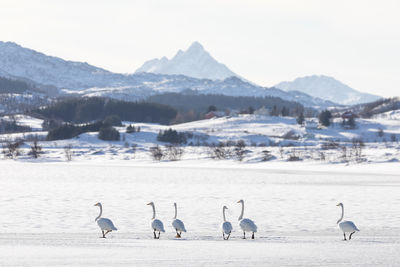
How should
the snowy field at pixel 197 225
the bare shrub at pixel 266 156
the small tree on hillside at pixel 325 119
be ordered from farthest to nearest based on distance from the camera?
the small tree on hillside at pixel 325 119, the bare shrub at pixel 266 156, the snowy field at pixel 197 225

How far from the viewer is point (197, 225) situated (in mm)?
25781

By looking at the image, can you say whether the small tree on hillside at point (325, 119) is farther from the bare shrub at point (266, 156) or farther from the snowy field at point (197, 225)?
the snowy field at point (197, 225)

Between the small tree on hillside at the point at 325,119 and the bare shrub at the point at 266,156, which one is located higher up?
the small tree on hillside at the point at 325,119

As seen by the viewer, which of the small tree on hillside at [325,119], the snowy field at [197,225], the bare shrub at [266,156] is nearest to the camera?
the snowy field at [197,225]

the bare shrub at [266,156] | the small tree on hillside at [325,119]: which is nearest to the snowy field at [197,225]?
the bare shrub at [266,156]

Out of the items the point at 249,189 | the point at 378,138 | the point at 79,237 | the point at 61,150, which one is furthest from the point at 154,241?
the point at 378,138

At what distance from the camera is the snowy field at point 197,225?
17.2 m

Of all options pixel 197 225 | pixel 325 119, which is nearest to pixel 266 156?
pixel 197 225

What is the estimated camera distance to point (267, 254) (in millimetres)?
17766

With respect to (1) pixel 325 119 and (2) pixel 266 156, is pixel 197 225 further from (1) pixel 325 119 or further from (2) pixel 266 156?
(1) pixel 325 119

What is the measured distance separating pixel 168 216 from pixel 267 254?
12032 millimetres

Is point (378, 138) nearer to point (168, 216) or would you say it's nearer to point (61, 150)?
point (61, 150)

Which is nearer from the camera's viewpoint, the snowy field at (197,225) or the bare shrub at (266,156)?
the snowy field at (197,225)

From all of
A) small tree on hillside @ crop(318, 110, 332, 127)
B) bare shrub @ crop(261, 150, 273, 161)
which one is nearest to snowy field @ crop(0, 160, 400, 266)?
bare shrub @ crop(261, 150, 273, 161)
